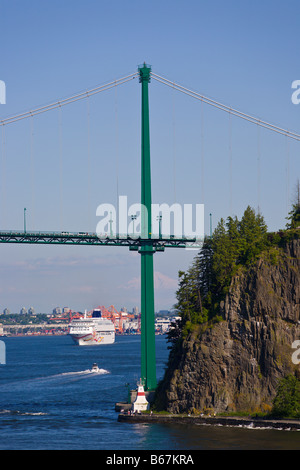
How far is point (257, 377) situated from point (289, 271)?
9.46m

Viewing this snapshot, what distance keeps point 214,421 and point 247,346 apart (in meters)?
6.91

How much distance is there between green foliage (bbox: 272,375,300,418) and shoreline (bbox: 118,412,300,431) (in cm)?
93

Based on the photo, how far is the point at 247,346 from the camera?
74.6 metres

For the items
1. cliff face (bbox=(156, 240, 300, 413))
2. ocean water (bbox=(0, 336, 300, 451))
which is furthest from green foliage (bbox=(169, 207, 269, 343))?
ocean water (bbox=(0, 336, 300, 451))

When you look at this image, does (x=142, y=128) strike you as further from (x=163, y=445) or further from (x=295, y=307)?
(x=163, y=445)

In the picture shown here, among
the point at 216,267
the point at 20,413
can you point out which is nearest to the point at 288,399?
the point at 216,267

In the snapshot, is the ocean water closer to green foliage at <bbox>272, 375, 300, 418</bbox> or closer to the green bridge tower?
green foliage at <bbox>272, 375, 300, 418</bbox>

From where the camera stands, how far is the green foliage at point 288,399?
69.8 m

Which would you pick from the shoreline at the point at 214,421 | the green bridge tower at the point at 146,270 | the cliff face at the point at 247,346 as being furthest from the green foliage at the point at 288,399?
the green bridge tower at the point at 146,270

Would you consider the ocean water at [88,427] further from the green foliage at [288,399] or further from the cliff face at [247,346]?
the cliff face at [247,346]

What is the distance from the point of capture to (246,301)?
75688mm

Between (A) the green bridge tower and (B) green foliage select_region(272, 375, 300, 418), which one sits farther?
(A) the green bridge tower

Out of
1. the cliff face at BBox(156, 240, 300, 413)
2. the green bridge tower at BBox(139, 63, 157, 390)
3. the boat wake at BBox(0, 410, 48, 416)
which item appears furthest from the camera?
the boat wake at BBox(0, 410, 48, 416)

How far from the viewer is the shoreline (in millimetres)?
68625
